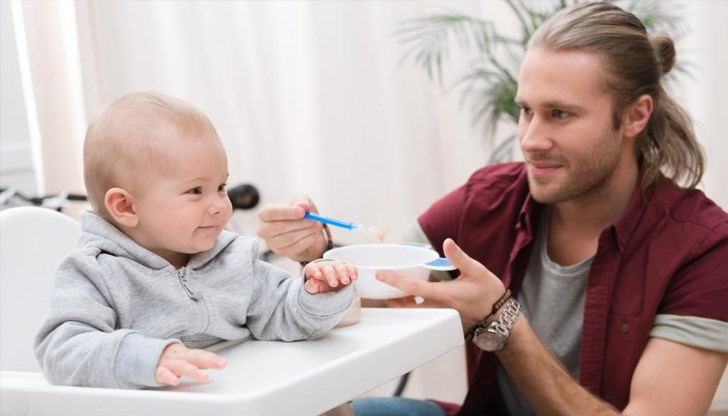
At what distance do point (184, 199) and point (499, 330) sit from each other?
0.61m

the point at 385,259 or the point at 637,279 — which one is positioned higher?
the point at 385,259

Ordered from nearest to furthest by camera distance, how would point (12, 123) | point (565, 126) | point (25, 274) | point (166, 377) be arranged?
point (166, 377)
point (25, 274)
point (565, 126)
point (12, 123)

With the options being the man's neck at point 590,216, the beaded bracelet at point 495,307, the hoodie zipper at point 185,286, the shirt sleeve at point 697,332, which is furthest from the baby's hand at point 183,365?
the man's neck at point 590,216

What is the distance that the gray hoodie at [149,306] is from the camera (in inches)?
28.7

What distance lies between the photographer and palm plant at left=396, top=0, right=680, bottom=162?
2.04 metres

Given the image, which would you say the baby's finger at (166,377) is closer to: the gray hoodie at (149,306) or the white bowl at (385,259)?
the gray hoodie at (149,306)

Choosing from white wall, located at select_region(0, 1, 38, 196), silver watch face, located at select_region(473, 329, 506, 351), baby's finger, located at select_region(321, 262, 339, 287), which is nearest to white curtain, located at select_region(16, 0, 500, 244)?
white wall, located at select_region(0, 1, 38, 196)

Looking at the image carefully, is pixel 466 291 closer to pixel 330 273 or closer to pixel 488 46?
pixel 330 273

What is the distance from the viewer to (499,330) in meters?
1.27

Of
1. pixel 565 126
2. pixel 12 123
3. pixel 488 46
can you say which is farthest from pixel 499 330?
pixel 12 123

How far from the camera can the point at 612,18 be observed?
1.50 m

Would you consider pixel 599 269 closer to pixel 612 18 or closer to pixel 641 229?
pixel 641 229

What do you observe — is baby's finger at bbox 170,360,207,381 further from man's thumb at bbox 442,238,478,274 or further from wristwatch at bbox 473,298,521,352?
wristwatch at bbox 473,298,521,352

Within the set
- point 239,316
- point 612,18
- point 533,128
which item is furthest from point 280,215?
point 612,18
